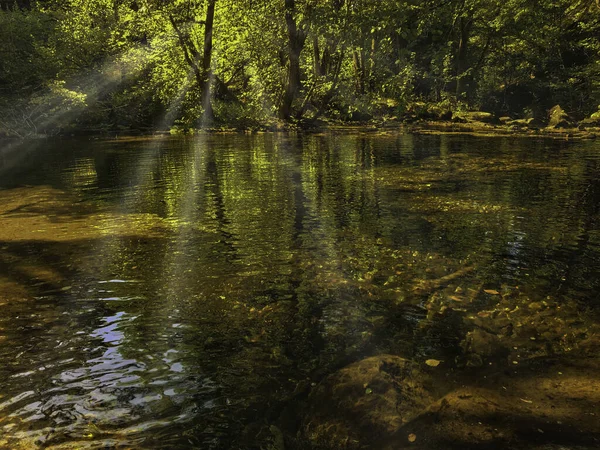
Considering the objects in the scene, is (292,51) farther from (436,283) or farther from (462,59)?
(436,283)

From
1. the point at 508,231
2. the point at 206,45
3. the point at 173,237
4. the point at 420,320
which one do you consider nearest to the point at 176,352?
the point at 420,320

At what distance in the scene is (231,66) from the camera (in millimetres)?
40469

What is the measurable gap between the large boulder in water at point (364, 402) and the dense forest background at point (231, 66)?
1152 inches

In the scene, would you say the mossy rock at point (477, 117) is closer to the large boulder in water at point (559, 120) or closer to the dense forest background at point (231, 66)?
the dense forest background at point (231, 66)

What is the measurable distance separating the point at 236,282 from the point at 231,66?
119 feet

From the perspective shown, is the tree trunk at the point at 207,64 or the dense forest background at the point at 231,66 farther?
the tree trunk at the point at 207,64

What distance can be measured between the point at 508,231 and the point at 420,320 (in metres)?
5.08

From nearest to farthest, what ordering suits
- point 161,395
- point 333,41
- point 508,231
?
point 161,395
point 508,231
point 333,41

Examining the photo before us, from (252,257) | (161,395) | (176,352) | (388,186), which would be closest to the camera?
(161,395)

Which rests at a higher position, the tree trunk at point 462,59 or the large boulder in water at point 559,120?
the tree trunk at point 462,59

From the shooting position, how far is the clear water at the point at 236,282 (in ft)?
15.1

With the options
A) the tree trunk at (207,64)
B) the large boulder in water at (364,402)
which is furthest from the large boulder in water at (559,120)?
the large boulder in water at (364,402)

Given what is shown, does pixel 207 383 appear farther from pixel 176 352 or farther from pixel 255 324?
pixel 255 324

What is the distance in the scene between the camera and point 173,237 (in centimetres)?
1023
